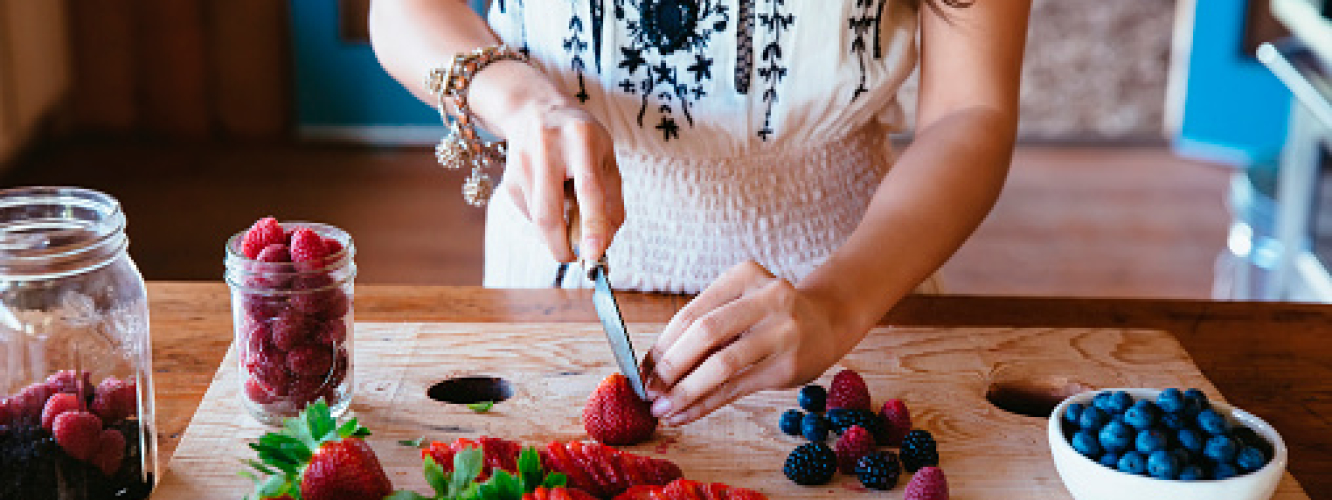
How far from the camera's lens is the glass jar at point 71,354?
1140mm

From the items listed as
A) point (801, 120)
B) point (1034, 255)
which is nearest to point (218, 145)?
point (1034, 255)

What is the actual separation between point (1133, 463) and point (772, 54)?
0.67 m

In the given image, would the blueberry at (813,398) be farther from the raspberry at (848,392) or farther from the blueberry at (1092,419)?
the blueberry at (1092,419)

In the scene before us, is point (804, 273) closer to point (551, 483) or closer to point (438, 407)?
point (438, 407)

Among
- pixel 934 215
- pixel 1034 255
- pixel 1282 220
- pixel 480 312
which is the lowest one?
pixel 1034 255

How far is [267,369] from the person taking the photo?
1313 mm

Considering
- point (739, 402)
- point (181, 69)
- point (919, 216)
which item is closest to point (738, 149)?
point (919, 216)

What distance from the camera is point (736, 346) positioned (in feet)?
4.24

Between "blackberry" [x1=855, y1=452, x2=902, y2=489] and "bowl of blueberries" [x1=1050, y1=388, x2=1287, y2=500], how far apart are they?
13 cm

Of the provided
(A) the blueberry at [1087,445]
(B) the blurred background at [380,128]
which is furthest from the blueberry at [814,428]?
(B) the blurred background at [380,128]

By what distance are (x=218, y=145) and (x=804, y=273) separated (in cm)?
380

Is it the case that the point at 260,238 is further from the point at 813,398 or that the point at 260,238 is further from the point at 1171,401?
the point at 1171,401

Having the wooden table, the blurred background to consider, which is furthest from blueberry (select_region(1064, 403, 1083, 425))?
the blurred background

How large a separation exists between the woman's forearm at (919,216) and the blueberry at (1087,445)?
261mm
